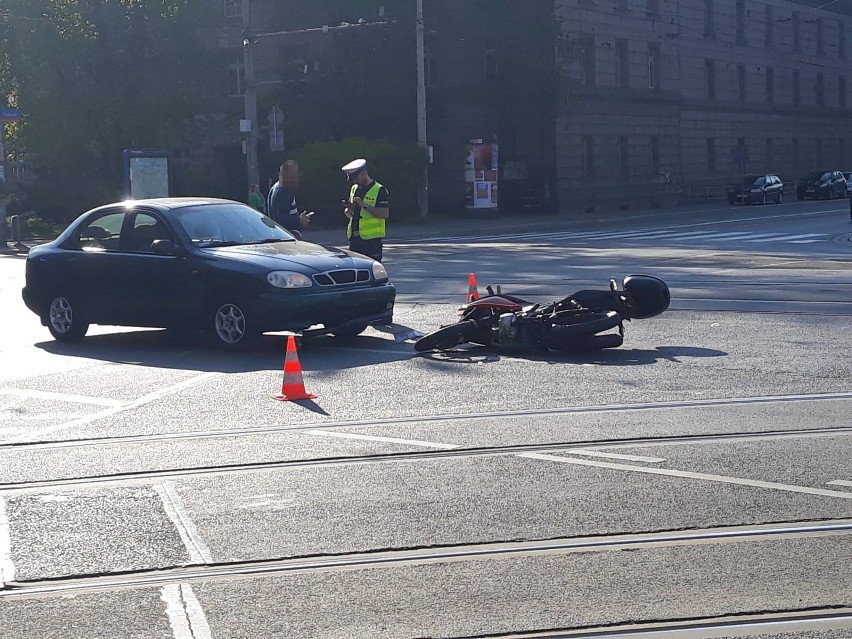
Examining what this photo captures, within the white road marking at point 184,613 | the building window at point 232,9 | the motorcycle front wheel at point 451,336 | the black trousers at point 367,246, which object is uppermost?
the building window at point 232,9

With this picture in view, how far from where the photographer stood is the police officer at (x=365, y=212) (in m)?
16.0

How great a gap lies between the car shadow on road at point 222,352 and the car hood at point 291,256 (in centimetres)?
76

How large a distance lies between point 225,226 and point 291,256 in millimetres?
1046

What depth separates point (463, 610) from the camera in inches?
199

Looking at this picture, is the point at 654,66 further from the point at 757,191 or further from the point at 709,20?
the point at 757,191

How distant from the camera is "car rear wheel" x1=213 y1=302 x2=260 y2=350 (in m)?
12.9

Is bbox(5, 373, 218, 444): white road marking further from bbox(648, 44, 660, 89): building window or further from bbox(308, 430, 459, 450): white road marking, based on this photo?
bbox(648, 44, 660, 89): building window

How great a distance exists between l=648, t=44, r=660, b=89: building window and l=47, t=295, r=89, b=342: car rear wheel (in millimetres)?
49248

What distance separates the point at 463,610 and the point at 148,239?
9.56 m

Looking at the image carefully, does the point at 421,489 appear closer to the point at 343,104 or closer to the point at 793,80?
the point at 343,104

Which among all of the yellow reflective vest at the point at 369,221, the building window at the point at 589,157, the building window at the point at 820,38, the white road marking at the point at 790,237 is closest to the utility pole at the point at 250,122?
the white road marking at the point at 790,237

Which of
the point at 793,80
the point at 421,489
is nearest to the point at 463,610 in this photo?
the point at 421,489

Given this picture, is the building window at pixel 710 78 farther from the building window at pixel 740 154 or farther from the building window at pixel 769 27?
the building window at pixel 769 27

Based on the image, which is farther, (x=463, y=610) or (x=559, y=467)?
(x=559, y=467)
